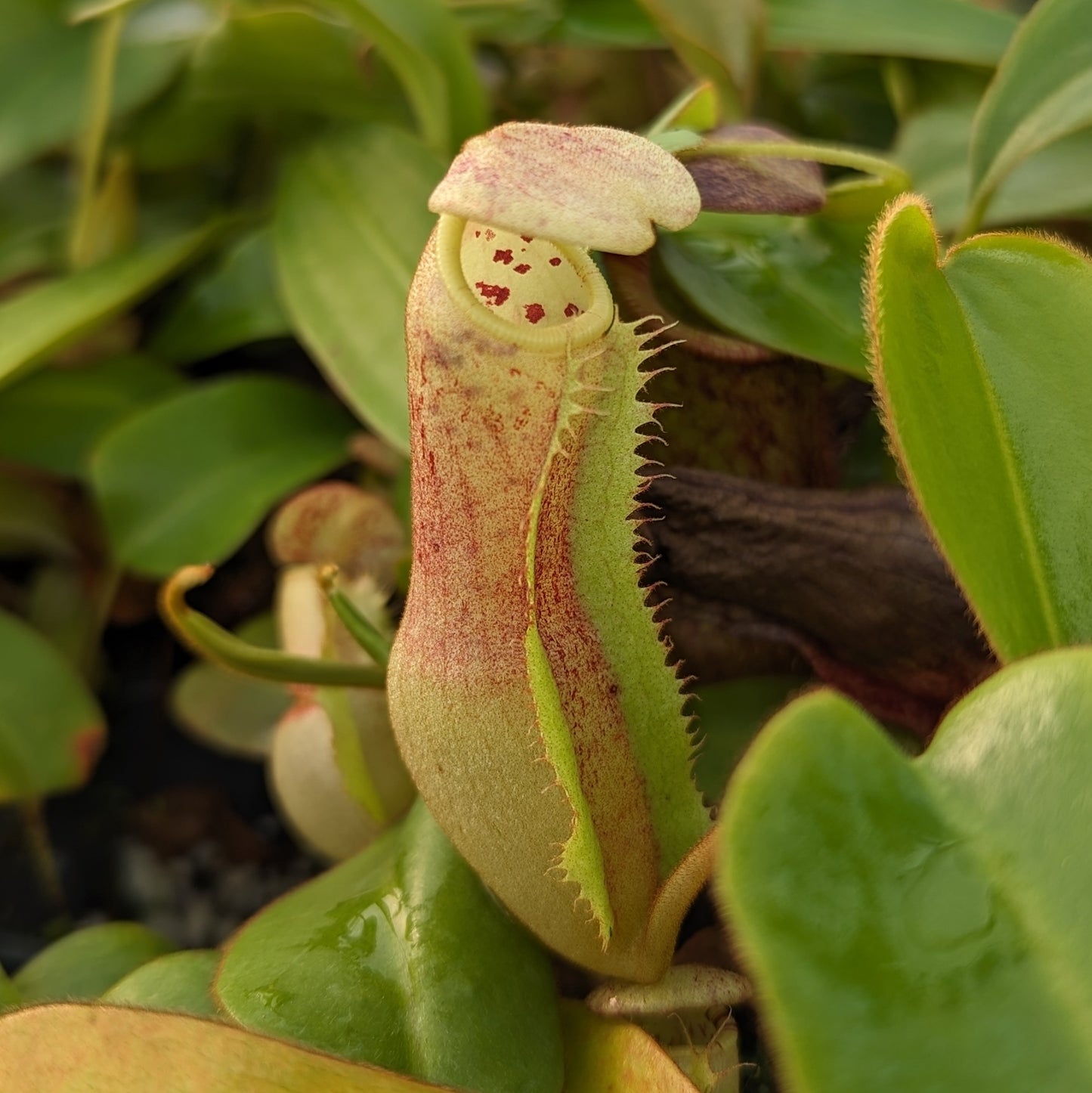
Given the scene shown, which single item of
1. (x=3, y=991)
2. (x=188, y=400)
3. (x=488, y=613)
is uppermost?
(x=488, y=613)

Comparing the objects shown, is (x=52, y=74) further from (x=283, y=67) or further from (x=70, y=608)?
(x=70, y=608)

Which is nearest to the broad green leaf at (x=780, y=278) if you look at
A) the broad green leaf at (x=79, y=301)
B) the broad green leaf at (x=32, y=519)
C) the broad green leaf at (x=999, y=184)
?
the broad green leaf at (x=999, y=184)

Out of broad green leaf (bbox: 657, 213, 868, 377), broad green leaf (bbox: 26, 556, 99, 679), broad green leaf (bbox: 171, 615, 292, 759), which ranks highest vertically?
broad green leaf (bbox: 657, 213, 868, 377)

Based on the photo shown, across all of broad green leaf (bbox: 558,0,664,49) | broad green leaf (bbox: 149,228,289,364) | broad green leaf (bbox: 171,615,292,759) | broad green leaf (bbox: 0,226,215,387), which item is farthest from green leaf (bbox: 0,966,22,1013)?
broad green leaf (bbox: 558,0,664,49)

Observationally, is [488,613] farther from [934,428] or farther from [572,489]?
[934,428]

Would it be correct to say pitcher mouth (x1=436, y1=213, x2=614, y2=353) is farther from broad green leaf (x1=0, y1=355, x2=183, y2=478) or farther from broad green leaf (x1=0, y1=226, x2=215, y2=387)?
broad green leaf (x1=0, y1=355, x2=183, y2=478)

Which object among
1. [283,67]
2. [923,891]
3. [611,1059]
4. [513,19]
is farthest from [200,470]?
[923,891]

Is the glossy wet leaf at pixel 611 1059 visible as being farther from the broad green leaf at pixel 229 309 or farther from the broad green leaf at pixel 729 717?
the broad green leaf at pixel 229 309

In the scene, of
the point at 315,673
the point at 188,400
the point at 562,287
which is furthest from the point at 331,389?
the point at 562,287
